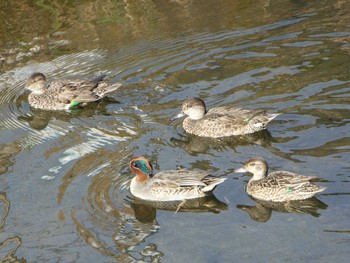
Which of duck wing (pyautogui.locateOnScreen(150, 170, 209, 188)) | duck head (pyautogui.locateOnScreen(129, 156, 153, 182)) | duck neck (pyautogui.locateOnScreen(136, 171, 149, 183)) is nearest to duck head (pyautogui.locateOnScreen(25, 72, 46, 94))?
duck head (pyautogui.locateOnScreen(129, 156, 153, 182))

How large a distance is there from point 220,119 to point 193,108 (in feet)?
1.60

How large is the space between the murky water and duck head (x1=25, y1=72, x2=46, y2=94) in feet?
1.15

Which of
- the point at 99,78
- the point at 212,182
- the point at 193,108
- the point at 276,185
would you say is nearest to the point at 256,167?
the point at 276,185

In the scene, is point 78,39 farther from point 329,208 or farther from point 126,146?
point 329,208

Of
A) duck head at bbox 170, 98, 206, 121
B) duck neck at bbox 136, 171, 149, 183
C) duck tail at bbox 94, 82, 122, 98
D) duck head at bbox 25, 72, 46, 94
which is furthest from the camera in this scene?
duck head at bbox 25, 72, 46, 94

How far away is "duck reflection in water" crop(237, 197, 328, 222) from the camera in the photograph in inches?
350

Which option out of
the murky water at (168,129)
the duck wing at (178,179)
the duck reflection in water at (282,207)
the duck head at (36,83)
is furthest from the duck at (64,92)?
the duck reflection in water at (282,207)

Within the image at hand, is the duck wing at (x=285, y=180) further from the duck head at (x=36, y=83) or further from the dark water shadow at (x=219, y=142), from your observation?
the duck head at (x=36, y=83)

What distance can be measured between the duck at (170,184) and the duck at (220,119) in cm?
177

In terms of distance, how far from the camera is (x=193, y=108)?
11.6 m

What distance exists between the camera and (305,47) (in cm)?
1359

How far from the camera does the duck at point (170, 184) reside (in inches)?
374

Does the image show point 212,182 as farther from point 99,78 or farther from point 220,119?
point 99,78

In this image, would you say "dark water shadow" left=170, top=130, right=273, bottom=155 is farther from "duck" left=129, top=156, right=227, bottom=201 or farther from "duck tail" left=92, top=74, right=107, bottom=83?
"duck tail" left=92, top=74, right=107, bottom=83
